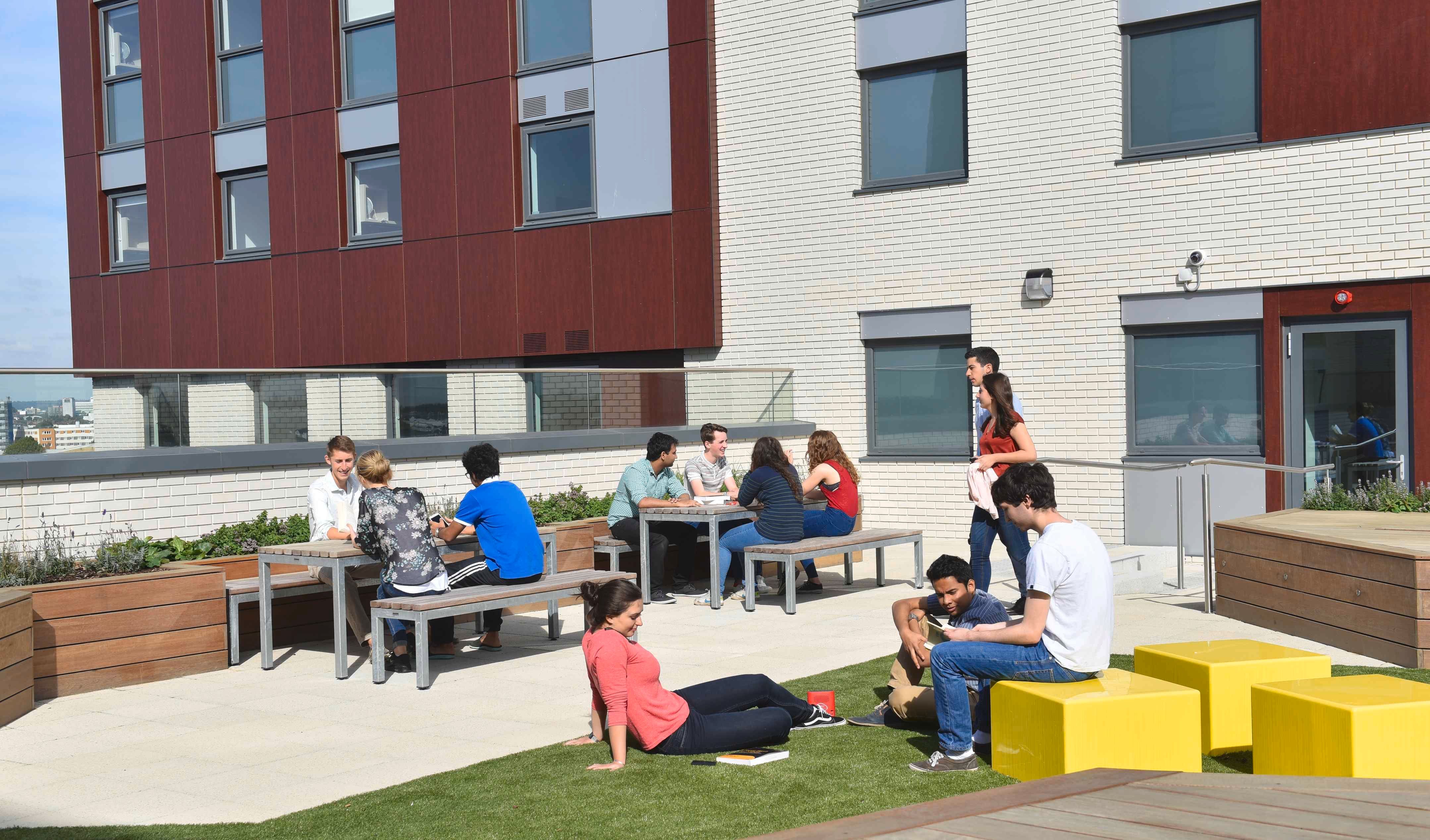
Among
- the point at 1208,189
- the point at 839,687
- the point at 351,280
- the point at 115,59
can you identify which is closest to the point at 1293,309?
the point at 1208,189

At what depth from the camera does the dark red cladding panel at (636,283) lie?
1769 cm

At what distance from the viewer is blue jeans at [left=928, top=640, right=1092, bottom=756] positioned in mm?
5797

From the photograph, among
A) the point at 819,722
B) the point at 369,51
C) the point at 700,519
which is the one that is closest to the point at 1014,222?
the point at 700,519

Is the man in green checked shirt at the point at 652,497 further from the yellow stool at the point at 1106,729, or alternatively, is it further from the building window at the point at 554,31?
the building window at the point at 554,31

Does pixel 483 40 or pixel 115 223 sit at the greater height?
pixel 483 40

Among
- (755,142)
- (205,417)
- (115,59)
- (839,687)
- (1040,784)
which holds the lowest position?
(839,687)

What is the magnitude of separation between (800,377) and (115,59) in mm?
13757

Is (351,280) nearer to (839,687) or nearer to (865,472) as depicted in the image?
(865,472)

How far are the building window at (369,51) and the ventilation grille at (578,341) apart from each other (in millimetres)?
4687

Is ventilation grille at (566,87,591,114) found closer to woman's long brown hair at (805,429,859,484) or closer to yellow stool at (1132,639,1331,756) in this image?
woman's long brown hair at (805,429,859,484)

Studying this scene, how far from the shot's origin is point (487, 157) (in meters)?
18.9

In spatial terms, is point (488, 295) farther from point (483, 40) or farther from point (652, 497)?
point (652, 497)

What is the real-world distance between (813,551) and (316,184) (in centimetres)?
1270

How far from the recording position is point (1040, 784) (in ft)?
14.0
